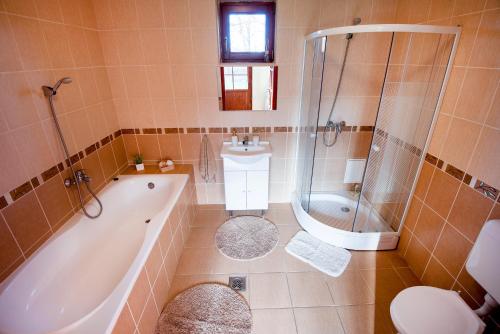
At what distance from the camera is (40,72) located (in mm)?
1577

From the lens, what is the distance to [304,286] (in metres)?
1.92

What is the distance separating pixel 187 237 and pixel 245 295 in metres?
0.86

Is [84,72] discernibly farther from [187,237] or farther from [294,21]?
[294,21]

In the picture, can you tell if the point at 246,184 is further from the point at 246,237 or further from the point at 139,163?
the point at 139,163

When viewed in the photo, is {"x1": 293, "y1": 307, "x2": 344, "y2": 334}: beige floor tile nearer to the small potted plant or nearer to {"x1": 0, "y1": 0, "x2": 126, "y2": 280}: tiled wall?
{"x1": 0, "y1": 0, "x2": 126, "y2": 280}: tiled wall

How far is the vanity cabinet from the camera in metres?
2.45

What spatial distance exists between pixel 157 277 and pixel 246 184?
119cm

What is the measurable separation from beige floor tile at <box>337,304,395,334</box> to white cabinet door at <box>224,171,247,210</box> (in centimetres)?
130

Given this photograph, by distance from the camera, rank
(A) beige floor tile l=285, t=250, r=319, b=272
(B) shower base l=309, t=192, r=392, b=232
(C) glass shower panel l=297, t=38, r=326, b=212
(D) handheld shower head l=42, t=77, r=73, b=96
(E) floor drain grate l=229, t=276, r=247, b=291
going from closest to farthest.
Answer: (D) handheld shower head l=42, t=77, r=73, b=96, (E) floor drain grate l=229, t=276, r=247, b=291, (A) beige floor tile l=285, t=250, r=319, b=272, (C) glass shower panel l=297, t=38, r=326, b=212, (B) shower base l=309, t=192, r=392, b=232

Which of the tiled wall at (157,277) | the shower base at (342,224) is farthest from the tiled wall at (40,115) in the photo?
the shower base at (342,224)

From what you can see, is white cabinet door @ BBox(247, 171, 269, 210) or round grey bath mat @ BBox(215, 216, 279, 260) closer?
round grey bath mat @ BBox(215, 216, 279, 260)

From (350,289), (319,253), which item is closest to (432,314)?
(350,289)

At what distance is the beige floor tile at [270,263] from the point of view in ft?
6.79

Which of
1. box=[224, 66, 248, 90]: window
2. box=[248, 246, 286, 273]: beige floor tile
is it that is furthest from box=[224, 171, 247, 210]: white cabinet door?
box=[224, 66, 248, 90]: window
